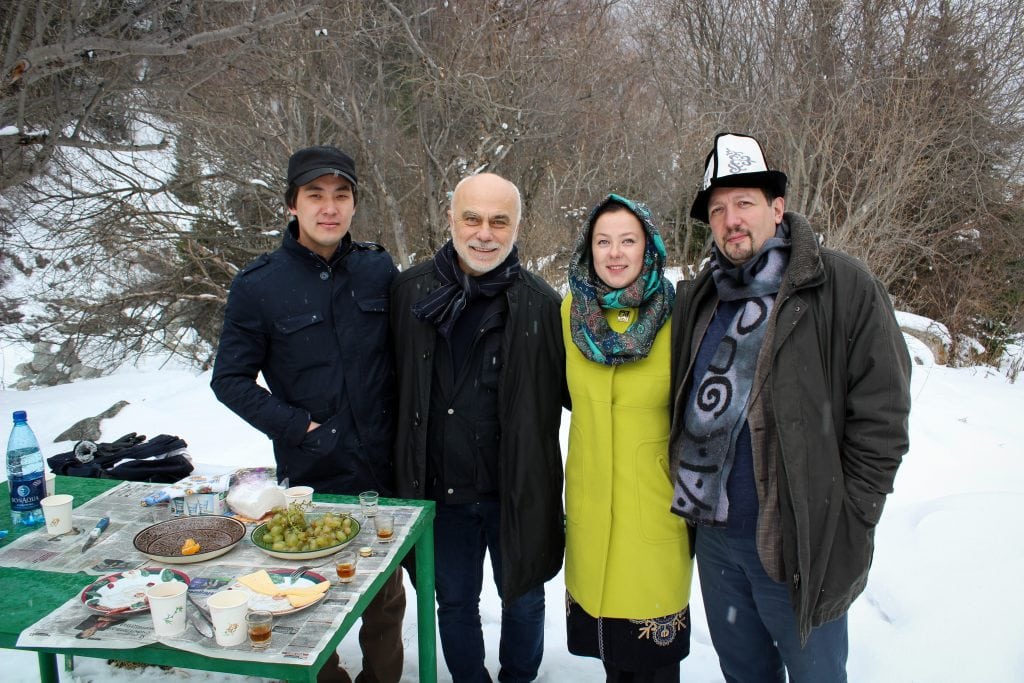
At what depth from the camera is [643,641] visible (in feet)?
6.81

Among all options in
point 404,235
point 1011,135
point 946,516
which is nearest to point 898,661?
point 946,516

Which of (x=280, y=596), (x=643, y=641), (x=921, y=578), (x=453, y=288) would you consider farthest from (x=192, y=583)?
(x=921, y=578)

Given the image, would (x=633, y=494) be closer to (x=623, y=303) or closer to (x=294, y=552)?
(x=623, y=303)

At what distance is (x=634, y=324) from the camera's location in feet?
6.68

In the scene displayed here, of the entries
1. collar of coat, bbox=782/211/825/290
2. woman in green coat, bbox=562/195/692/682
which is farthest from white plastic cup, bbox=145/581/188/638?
collar of coat, bbox=782/211/825/290

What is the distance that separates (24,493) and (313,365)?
38.1 inches

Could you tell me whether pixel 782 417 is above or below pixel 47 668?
above

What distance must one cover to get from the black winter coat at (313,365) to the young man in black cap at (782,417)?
42.8 inches

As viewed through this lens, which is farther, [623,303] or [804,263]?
[623,303]

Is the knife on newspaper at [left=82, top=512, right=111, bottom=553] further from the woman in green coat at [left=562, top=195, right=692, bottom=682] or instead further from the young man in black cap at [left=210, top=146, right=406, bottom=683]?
the woman in green coat at [left=562, top=195, right=692, bottom=682]

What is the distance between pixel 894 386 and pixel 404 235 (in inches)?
296

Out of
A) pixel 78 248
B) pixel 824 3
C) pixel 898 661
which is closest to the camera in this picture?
pixel 898 661

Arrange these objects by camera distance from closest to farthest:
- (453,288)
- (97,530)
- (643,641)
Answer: (97,530), (643,641), (453,288)

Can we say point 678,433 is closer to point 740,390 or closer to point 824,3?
point 740,390
